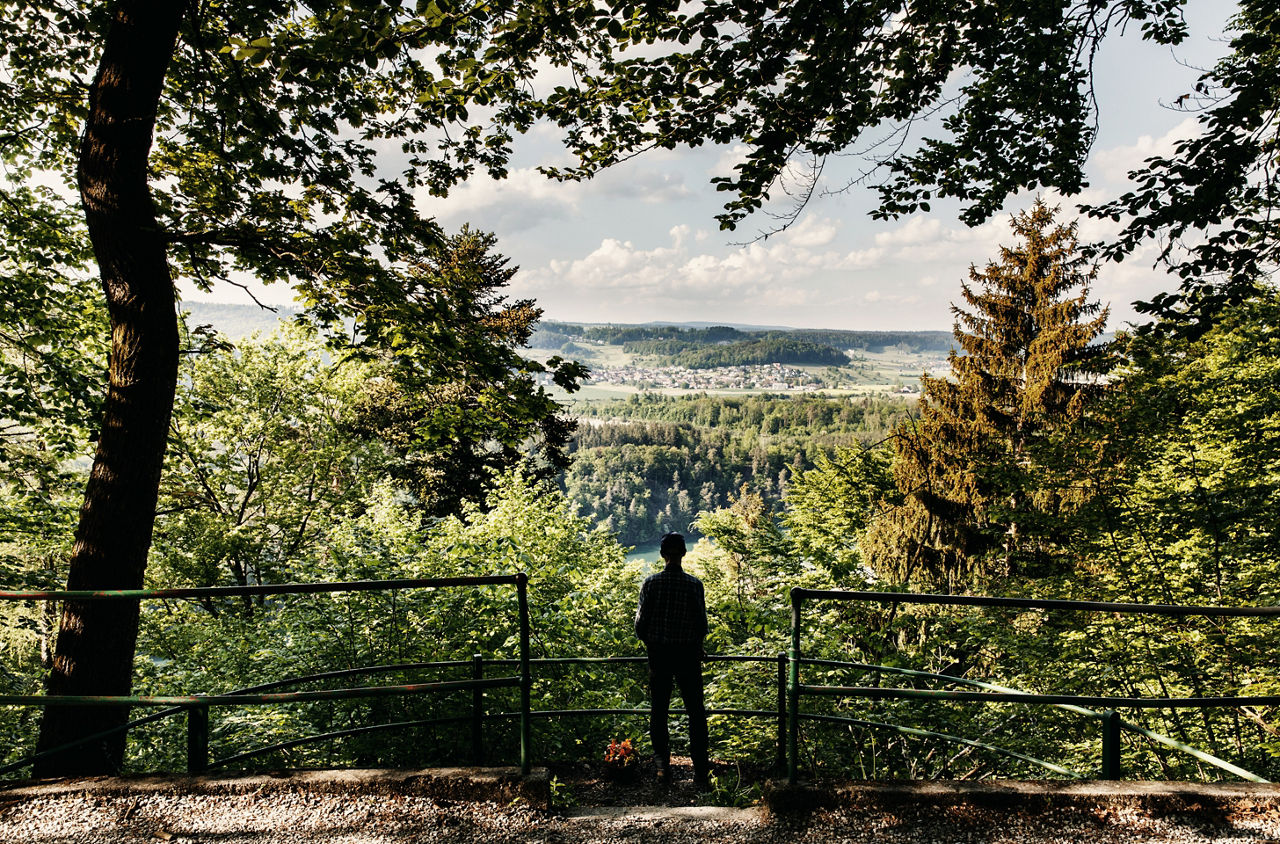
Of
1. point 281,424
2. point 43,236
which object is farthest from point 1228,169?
point 281,424

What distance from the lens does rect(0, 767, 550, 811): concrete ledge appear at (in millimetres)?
3158

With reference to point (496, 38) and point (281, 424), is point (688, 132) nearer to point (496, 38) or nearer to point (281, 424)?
point (496, 38)

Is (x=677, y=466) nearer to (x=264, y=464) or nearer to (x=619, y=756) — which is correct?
(x=264, y=464)

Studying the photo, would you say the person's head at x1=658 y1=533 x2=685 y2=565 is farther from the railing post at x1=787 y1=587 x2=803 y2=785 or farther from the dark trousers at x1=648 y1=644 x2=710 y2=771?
the railing post at x1=787 y1=587 x2=803 y2=785

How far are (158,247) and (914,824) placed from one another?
5774 millimetres

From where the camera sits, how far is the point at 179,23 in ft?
13.7

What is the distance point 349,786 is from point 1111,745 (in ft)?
13.2

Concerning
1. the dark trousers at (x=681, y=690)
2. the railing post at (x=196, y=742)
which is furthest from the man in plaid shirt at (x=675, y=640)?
the railing post at (x=196, y=742)


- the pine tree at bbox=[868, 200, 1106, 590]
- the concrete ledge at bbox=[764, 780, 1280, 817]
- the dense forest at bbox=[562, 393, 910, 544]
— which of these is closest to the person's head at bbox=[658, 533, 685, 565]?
the concrete ledge at bbox=[764, 780, 1280, 817]

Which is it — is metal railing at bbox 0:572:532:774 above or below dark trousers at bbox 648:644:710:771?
above

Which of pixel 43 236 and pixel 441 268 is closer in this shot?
pixel 441 268

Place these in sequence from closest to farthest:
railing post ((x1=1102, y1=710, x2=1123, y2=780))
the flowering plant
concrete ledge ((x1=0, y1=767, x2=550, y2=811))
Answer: concrete ledge ((x1=0, y1=767, x2=550, y2=811)) → railing post ((x1=1102, y1=710, x2=1123, y2=780)) → the flowering plant

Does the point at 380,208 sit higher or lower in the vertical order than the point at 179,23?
lower

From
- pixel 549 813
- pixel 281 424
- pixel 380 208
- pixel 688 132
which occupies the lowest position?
pixel 549 813
